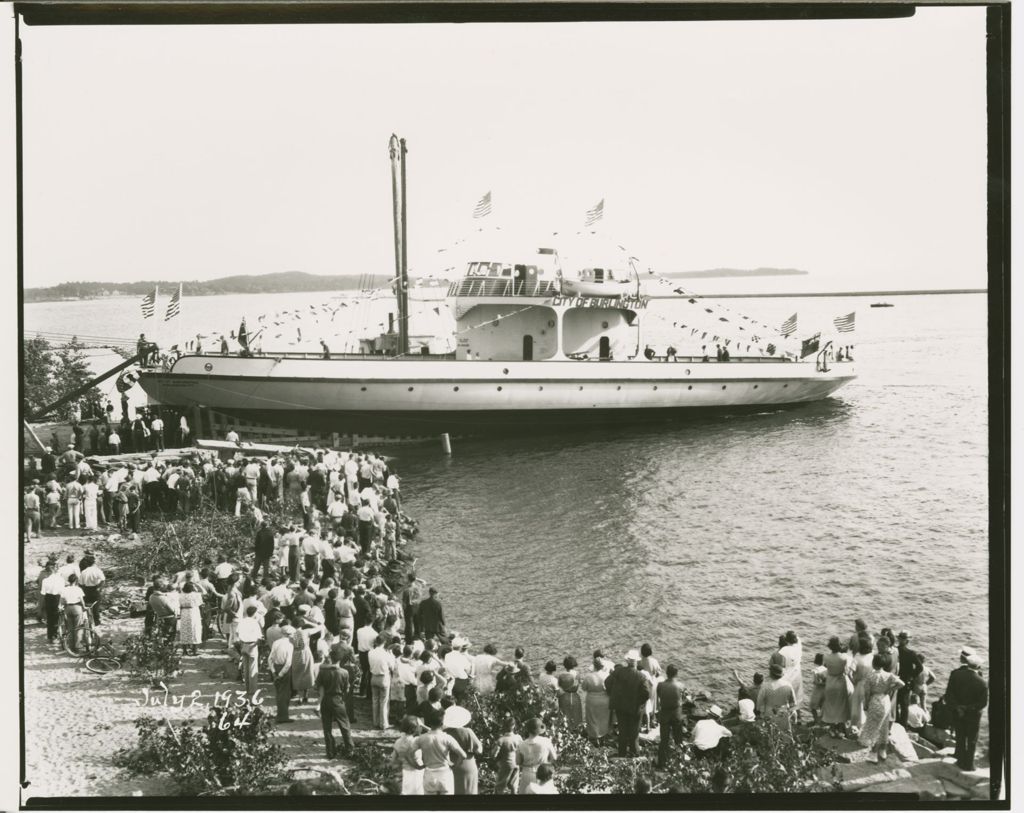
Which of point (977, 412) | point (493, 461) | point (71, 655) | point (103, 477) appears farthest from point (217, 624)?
point (493, 461)

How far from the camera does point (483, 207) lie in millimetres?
16562

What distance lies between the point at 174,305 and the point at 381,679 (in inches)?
369

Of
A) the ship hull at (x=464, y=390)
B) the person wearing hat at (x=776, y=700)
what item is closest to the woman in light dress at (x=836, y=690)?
the person wearing hat at (x=776, y=700)

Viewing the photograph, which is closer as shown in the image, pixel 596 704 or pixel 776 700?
pixel 776 700

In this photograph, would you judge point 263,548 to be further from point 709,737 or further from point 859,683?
point 859,683

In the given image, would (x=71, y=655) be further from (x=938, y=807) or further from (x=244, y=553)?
(x=938, y=807)

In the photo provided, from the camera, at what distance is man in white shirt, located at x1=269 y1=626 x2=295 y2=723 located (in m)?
10.7

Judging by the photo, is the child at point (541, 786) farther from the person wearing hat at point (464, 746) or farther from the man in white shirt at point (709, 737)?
the man in white shirt at point (709, 737)

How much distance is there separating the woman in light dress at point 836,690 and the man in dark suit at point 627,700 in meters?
2.34

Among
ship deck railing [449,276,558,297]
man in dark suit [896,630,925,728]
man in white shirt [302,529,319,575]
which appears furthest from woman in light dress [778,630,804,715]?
ship deck railing [449,276,558,297]

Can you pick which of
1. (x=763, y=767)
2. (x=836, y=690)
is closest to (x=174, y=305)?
(x=763, y=767)

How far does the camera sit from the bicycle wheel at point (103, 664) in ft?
39.0

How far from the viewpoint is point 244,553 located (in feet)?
48.0

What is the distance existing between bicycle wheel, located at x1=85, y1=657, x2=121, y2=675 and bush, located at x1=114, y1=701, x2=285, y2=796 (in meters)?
1.28
